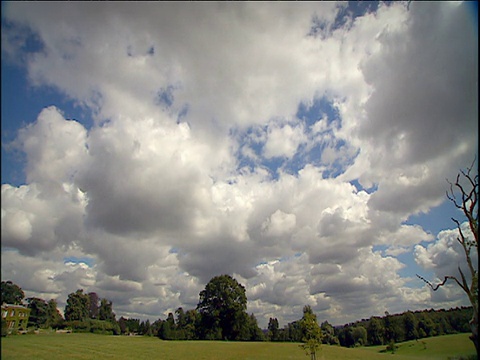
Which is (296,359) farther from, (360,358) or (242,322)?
(242,322)

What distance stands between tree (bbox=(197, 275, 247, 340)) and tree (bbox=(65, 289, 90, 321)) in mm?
47049

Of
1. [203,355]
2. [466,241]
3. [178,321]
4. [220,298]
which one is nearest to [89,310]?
[178,321]

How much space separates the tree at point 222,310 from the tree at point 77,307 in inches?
1852

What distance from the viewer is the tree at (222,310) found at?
7856cm

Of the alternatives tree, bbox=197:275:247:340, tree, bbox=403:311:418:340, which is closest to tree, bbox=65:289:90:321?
tree, bbox=197:275:247:340

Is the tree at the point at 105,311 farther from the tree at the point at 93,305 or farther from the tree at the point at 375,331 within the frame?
the tree at the point at 375,331

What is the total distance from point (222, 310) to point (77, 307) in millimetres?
56828

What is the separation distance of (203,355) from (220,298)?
34.6 metres

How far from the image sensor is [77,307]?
346 feet

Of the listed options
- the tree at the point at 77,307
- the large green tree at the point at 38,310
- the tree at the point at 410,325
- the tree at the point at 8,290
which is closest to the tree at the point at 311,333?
the tree at the point at 8,290

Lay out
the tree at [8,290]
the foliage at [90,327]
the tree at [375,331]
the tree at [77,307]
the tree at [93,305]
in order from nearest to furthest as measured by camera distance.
Result: the tree at [8,290]
the foliage at [90,327]
the tree at [77,307]
the tree at [375,331]
the tree at [93,305]

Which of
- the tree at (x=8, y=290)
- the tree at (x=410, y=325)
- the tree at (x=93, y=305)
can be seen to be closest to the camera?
the tree at (x=8, y=290)

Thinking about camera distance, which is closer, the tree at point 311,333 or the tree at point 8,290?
the tree at point 8,290

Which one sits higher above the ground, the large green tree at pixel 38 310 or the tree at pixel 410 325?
the large green tree at pixel 38 310
